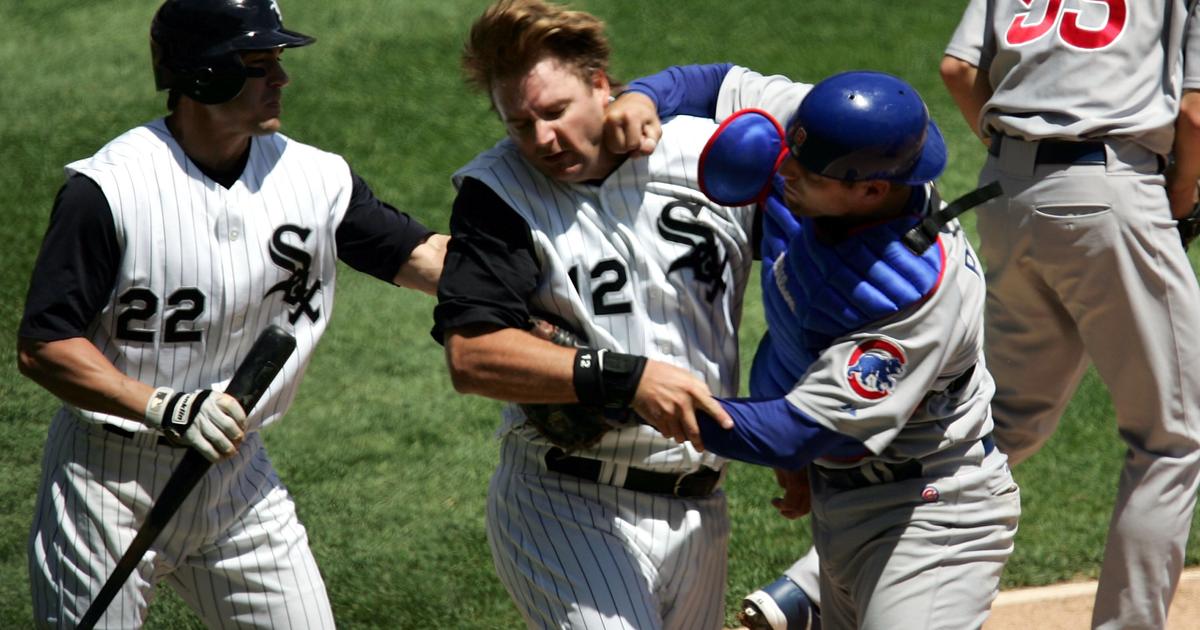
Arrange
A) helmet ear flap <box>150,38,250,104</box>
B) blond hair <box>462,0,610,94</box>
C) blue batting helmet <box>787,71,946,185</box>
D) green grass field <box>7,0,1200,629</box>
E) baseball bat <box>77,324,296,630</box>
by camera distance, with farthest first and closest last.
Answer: green grass field <box>7,0,1200,629</box>, helmet ear flap <box>150,38,250,104</box>, baseball bat <box>77,324,296,630</box>, blond hair <box>462,0,610,94</box>, blue batting helmet <box>787,71,946,185</box>

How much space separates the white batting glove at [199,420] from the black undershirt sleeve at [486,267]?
444 mm

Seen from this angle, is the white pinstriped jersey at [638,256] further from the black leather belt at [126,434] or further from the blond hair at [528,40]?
the black leather belt at [126,434]

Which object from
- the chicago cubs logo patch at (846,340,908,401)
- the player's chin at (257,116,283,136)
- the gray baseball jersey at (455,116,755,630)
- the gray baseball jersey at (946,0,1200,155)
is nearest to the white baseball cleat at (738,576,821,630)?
the gray baseball jersey at (455,116,755,630)

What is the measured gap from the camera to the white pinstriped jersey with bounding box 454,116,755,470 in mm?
2732

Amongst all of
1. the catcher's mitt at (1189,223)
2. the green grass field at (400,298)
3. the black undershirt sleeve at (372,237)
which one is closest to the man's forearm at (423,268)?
the black undershirt sleeve at (372,237)

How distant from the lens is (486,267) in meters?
2.66

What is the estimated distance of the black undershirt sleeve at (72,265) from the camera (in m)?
2.77

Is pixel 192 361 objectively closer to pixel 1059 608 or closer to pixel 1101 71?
pixel 1101 71

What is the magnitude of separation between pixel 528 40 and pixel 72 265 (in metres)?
0.96

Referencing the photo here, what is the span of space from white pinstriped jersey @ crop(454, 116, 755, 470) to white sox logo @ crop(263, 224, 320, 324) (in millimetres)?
480

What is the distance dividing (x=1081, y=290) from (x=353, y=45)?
5809 mm

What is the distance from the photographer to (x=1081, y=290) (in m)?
3.57

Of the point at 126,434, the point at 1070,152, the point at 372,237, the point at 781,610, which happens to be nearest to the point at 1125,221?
the point at 1070,152

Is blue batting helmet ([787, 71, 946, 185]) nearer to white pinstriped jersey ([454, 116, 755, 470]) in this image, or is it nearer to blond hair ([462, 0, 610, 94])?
white pinstriped jersey ([454, 116, 755, 470])
